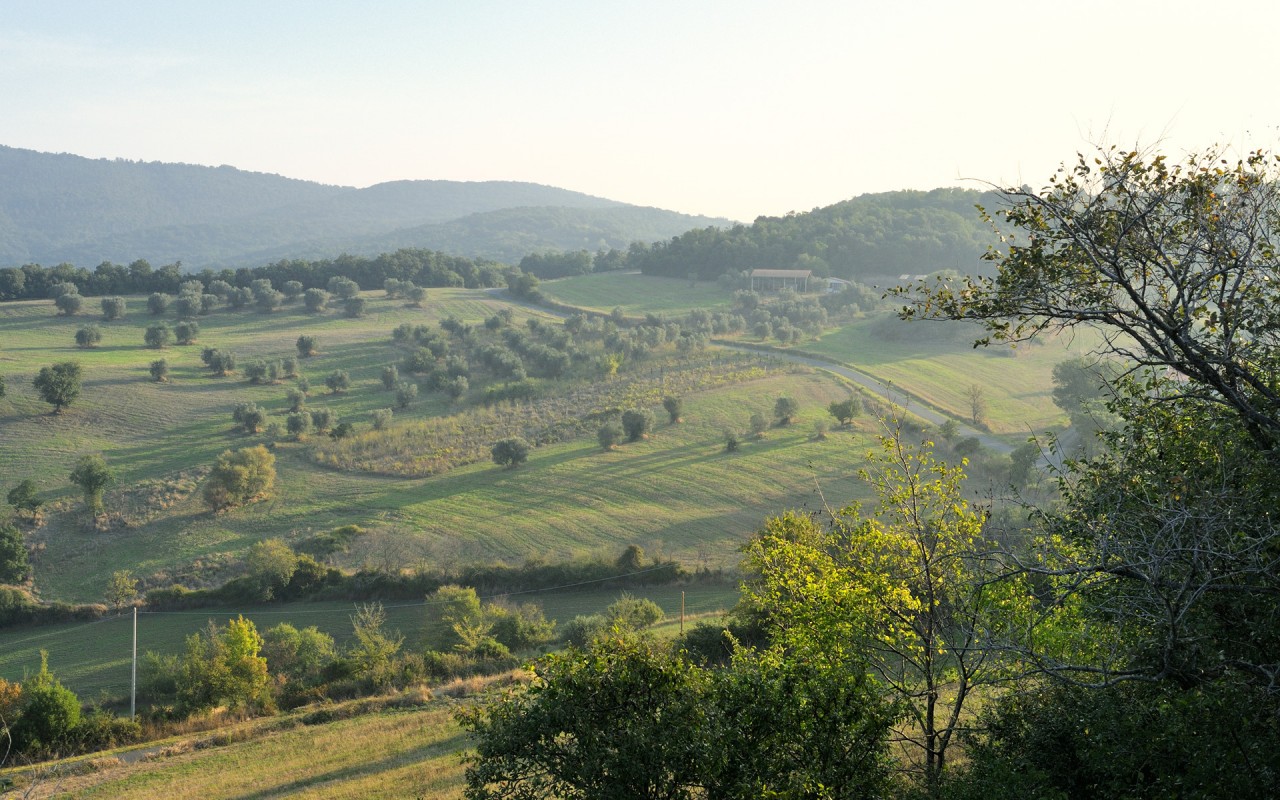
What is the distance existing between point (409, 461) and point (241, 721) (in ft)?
101

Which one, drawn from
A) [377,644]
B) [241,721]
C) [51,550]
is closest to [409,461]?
[51,550]

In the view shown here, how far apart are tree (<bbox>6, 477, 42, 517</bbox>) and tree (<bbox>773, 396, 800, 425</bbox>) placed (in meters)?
48.2

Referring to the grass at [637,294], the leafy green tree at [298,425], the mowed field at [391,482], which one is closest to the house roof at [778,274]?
the grass at [637,294]

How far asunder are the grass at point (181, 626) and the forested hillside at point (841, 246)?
3712 inches

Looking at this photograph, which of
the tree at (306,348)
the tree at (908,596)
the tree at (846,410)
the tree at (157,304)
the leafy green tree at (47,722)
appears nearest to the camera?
the tree at (908,596)

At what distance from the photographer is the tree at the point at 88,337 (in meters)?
80.1

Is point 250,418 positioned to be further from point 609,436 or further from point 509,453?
point 609,436

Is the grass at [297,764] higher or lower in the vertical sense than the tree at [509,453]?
lower

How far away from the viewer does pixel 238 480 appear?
50.4 meters

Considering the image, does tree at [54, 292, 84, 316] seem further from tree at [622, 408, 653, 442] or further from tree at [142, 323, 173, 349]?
tree at [622, 408, 653, 442]

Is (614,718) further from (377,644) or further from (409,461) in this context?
(409,461)

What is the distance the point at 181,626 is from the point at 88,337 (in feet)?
182

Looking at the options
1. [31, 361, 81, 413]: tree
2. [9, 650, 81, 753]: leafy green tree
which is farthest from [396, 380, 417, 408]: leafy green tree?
[9, 650, 81, 753]: leafy green tree

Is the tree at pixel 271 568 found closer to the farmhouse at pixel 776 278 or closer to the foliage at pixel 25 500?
the foliage at pixel 25 500
